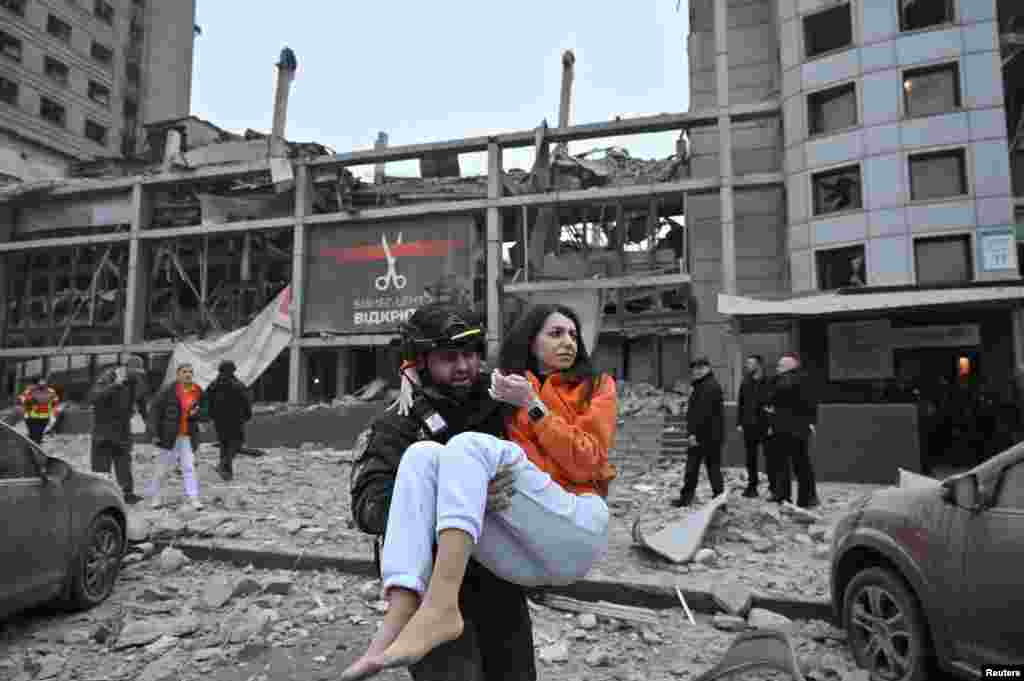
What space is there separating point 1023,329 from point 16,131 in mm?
46939

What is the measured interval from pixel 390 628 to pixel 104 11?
56997 millimetres

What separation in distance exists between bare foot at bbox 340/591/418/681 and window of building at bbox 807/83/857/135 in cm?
2201

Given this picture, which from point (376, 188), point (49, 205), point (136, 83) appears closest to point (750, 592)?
point (376, 188)

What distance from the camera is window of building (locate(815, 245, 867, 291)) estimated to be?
19.4 metres

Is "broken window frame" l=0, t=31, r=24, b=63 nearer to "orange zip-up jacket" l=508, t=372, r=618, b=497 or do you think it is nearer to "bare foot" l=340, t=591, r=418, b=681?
"orange zip-up jacket" l=508, t=372, r=618, b=497

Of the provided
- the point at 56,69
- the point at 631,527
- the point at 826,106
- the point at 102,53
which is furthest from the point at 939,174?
the point at 102,53

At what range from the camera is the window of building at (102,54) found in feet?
144

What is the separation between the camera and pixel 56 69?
1603 inches

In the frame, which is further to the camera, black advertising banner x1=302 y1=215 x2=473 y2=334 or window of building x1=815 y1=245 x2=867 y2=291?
black advertising banner x1=302 y1=215 x2=473 y2=334

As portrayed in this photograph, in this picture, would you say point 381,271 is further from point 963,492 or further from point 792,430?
point 963,492

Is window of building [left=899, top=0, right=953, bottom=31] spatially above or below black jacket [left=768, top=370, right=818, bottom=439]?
above

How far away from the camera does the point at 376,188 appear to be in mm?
25422

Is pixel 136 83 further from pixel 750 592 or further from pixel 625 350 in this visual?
pixel 750 592

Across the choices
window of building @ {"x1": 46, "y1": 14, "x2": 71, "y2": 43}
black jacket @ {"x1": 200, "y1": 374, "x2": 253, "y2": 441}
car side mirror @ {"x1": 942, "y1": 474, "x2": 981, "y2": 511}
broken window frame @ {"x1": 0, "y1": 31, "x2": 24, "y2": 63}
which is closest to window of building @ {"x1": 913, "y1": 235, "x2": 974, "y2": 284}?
car side mirror @ {"x1": 942, "y1": 474, "x2": 981, "y2": 511}
